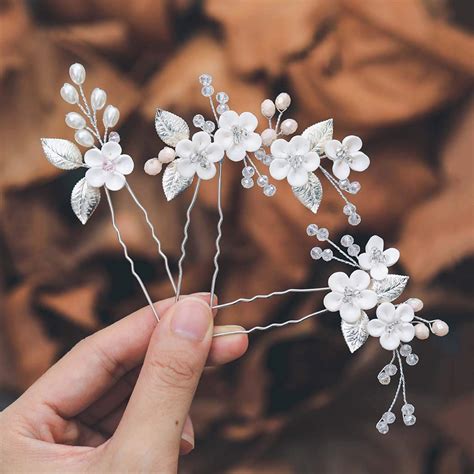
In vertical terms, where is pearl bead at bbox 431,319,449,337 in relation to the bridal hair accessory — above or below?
below

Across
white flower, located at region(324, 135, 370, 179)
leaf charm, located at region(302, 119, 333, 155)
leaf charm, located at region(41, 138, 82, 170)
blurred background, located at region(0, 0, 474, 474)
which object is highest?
leaf charm, located at region(41, 138, 82, 170)

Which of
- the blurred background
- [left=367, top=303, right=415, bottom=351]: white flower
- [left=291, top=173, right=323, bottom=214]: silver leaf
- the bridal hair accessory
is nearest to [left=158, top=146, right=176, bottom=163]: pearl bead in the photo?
the bridal hair accessory

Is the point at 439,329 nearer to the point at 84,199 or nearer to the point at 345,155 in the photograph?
the point at 345,155

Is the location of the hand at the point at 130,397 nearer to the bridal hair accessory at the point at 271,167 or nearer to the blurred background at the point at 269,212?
the bridal hair accessory at the point at 271,167

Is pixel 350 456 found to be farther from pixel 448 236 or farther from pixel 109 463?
pixel 109 463

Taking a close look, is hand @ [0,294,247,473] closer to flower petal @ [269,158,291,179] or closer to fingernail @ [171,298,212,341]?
fingernail @ [171,298,212,341]

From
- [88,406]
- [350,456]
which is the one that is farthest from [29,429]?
[350,456]

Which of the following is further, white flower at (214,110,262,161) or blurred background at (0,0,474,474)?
blurred background at (0,0,474,474)
